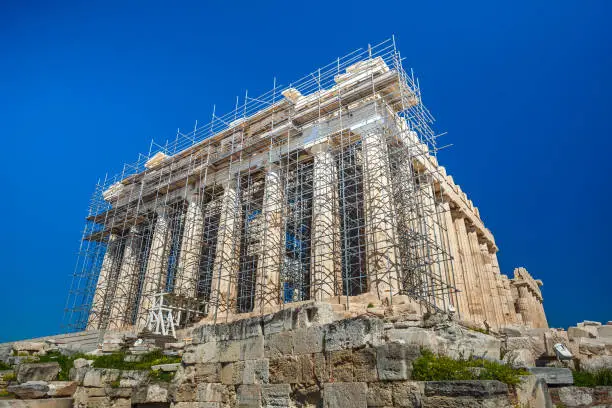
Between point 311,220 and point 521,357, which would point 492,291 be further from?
point 521,357

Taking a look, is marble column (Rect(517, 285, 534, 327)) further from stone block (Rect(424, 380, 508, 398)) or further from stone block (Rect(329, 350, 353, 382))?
stone block (Rect(424, 380, 508, 398))

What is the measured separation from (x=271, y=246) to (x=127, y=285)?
38.5 feet

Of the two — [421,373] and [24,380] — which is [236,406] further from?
[24,380]

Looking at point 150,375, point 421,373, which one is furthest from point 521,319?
Result: point 421,373

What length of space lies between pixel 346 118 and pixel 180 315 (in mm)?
12593

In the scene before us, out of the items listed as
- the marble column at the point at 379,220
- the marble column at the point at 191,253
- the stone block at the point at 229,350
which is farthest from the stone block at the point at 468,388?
the marble column at the point at 191,253

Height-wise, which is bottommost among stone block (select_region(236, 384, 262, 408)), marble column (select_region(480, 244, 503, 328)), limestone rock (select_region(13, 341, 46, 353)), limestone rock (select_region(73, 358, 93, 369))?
stone block (select_region(236, 384, 262, 408))

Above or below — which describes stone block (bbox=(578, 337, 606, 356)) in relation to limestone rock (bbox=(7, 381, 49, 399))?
above

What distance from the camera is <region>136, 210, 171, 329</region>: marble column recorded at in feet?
76.1

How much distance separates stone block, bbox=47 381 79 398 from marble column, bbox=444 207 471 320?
15.9 m

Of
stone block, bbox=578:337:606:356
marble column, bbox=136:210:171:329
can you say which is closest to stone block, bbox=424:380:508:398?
stone block, bbox=578:337:606:356

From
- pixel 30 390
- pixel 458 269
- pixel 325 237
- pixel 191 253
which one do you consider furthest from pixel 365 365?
pixel 191 253

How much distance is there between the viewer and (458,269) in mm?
22078

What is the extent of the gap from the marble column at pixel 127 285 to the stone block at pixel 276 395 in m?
21.6
